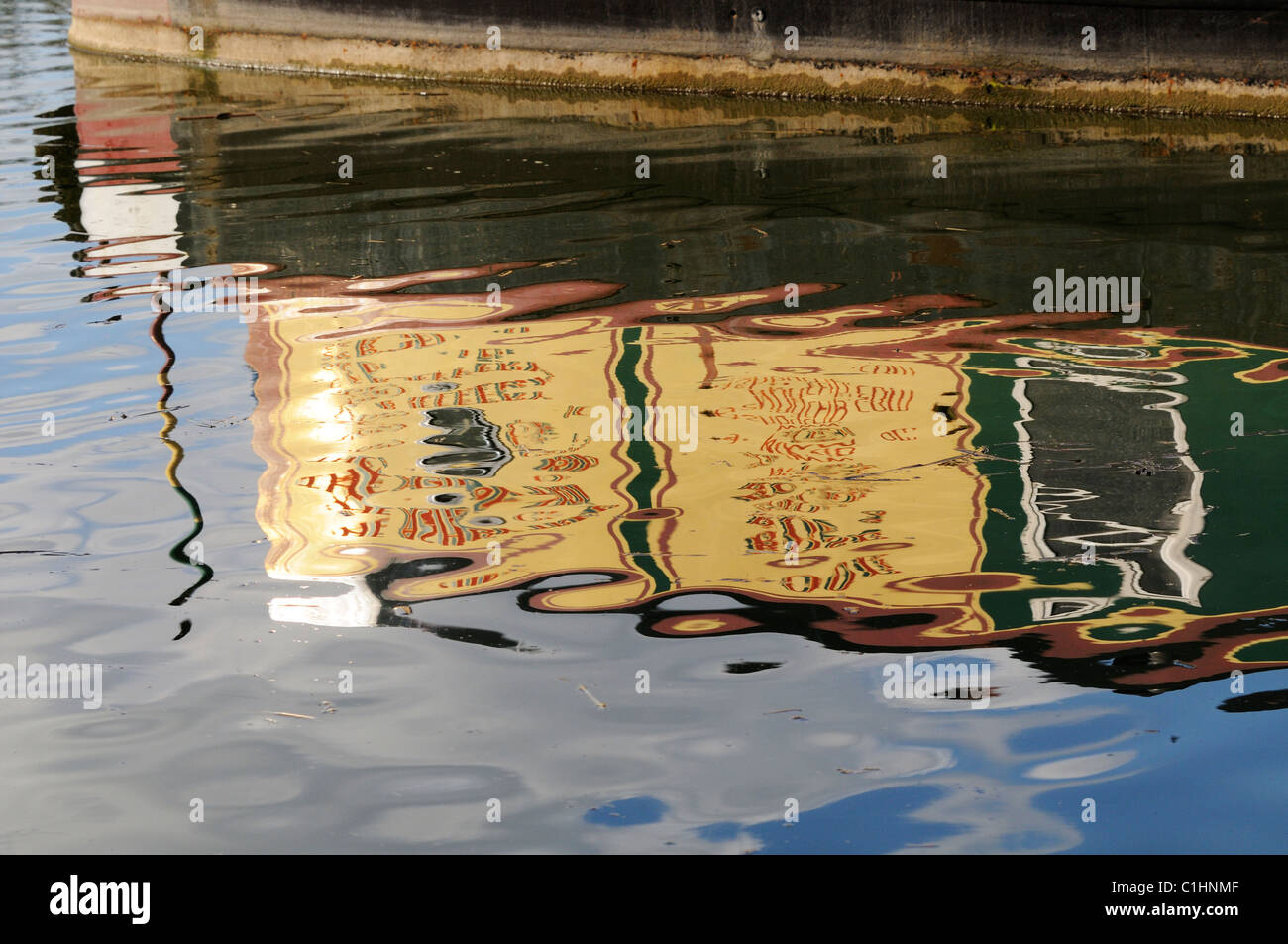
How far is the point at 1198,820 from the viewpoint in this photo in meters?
3.44

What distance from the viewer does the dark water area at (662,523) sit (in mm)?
3678

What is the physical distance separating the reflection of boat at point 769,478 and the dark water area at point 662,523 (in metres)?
0.02

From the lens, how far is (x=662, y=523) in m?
5.16

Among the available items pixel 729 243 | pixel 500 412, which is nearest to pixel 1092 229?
pixel 729 243

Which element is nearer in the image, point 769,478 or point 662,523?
point 662,523

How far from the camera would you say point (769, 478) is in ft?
17.8

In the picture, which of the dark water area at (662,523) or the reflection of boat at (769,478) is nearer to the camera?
the dark water area at (662,523)

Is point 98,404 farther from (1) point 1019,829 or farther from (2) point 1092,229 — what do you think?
(2) point 1092,229

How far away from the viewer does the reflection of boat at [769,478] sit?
14.7 ft

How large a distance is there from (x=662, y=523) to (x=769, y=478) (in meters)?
0.50

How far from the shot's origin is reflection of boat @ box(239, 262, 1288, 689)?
4.49 meters

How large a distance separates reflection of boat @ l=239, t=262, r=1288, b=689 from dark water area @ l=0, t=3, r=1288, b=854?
23 mm

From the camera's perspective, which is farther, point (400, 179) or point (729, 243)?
point (400, 179)
